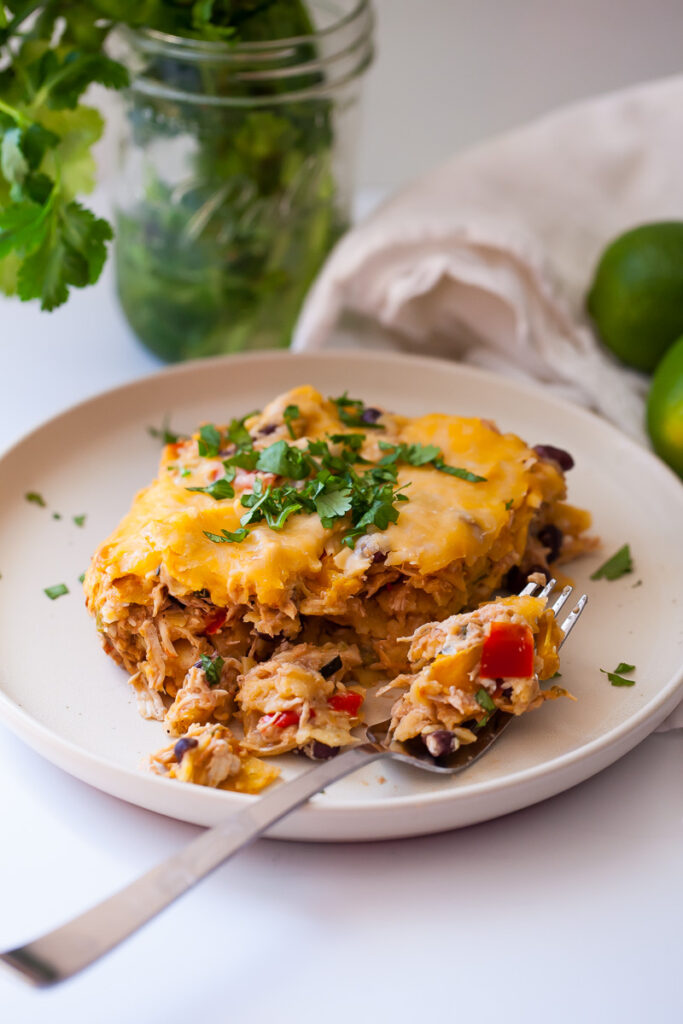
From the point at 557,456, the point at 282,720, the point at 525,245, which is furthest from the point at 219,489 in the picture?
the point at 525,245

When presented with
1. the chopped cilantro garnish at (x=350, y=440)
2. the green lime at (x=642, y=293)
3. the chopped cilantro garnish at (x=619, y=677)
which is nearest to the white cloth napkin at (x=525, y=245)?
the green lime at (x=642, y=293)

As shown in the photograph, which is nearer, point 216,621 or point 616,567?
point 216,621

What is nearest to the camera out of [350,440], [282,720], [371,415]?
[282,720]

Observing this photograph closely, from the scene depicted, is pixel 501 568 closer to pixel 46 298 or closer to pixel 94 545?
pixel 94 545

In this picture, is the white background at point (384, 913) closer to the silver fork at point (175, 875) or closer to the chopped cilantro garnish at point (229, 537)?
the silver fork at point (175, 875)

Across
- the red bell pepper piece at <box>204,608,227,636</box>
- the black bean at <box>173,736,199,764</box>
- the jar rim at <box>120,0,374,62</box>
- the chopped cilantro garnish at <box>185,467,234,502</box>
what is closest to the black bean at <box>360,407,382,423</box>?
the chopped cilantro garnish at <box>185,467,234,502</box>

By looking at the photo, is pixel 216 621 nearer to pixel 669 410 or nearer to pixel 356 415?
pixel 356 415

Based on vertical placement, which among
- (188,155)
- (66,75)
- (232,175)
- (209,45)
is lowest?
(232,175)

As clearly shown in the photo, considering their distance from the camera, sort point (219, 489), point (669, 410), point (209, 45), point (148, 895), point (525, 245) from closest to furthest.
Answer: point (148, 895) < point (219, 489) < point (669, 410) < point (209, 45) < point (525, 245)

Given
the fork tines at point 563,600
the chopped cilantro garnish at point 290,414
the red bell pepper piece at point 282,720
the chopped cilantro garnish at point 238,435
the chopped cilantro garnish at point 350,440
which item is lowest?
the fork tines at point 563,600
